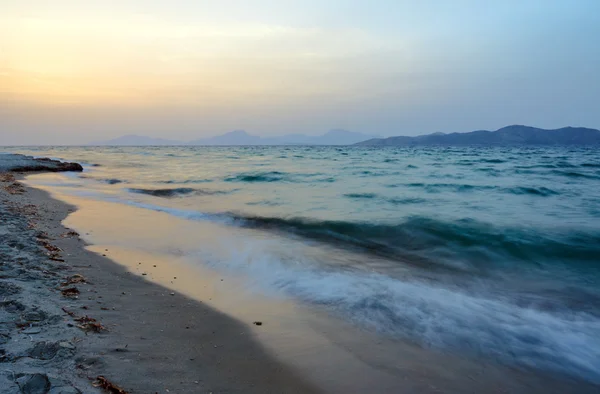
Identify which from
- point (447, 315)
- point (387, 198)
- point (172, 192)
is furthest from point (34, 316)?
point (172, 192)

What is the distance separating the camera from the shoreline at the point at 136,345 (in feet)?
8.73

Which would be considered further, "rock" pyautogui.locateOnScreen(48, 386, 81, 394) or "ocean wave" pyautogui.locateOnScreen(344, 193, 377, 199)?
"ocean wave" pyautogui.locateOnScreen(344, 193, 377, 199)

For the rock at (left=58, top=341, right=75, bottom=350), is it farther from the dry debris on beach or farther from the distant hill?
the distant hill

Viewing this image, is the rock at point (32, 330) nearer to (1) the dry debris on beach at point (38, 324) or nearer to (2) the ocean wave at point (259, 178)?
(1) the dry debris on beach at point (38, 324)

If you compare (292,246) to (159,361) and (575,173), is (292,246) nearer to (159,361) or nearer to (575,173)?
(159,361)

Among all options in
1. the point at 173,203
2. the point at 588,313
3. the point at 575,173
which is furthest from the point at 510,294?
the point at 575,173

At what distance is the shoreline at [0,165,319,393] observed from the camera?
2.66m

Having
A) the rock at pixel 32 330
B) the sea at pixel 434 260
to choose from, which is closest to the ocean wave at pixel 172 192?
the sea at pixel 434 260

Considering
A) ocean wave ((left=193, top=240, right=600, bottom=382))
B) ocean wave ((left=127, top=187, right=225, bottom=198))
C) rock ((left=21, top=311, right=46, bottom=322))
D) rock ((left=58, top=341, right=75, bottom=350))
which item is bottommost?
ocean wave ((left=127, top=187, right=225, bottom=198))

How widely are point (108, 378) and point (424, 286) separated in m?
4.67

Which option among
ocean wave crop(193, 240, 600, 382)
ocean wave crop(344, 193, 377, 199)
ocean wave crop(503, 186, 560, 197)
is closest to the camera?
ocean wave crop(193, 240, 600, 382)

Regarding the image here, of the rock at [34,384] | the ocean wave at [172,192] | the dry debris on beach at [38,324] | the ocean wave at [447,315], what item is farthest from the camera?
the ocean wave at [172,192]

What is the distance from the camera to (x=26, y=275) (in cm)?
451

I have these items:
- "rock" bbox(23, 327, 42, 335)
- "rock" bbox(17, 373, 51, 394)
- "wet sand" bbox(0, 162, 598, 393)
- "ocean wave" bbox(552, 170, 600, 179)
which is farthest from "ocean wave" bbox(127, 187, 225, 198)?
"ocean wave" bbox(552, 170, 600, 179)
